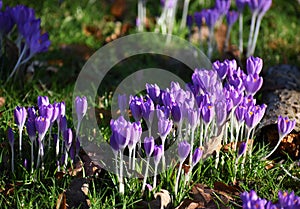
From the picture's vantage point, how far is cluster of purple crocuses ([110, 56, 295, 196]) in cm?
268

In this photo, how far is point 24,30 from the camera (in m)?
3.92

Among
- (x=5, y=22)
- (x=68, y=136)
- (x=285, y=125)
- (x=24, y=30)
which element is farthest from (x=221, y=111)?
(x=5, y=22)

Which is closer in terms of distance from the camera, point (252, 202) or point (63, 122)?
point (252, 202)

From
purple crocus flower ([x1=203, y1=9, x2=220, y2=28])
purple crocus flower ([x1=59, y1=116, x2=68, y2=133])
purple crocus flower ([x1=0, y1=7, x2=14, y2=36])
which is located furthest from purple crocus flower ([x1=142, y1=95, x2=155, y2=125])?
purple crocus flower ([x1=203, y1=9, x2=220, y2=28])

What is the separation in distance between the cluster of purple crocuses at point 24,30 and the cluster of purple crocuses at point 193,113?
1.22 metres

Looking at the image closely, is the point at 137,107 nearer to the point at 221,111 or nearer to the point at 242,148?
the point at 221,111

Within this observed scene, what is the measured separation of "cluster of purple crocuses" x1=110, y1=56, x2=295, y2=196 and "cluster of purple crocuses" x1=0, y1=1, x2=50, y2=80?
1224 millimetres

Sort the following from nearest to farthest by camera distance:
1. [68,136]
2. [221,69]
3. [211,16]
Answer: [68,136]
[221,69]
[211,16]

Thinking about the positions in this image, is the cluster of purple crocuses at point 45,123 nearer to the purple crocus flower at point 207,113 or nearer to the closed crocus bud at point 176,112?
the closed crocus bud at point 176,112

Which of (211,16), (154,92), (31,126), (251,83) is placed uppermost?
(211,16)

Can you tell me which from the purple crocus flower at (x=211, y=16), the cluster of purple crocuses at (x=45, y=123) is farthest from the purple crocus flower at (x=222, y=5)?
the cluster of purple crocuses at (x=45, y=123)

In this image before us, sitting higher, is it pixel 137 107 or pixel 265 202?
pixel 137 107

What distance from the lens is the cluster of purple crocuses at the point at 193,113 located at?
8.80 ft

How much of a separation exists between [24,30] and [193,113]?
1691 mm
